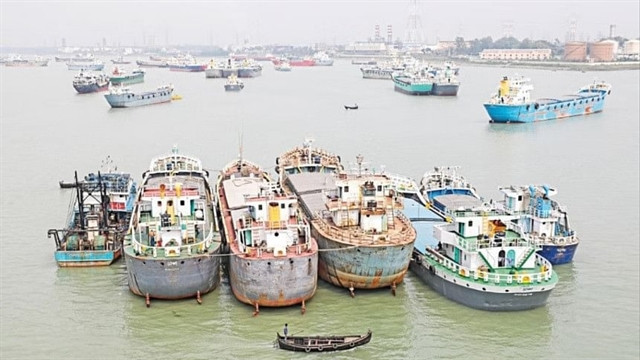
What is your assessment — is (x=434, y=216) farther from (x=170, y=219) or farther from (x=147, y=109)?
(x=147, y=109)

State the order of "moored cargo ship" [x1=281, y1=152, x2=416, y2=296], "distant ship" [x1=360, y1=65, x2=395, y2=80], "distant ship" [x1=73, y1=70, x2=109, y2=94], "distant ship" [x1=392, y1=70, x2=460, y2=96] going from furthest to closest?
1. "distant ship" [x1=360, y1=65, x2=395, y2=80]
2. "distant ship" [x1=73, y1=70, x2=109, y2=94]
3. "distant ship" [x1=392, y1=70, x2=460, y2=96]
4. "moored cargo ship" [x1=281, y1=152, x2=416, y2=296]

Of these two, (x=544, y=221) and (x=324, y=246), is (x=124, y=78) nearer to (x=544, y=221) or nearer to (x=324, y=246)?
(x=324, y=246)

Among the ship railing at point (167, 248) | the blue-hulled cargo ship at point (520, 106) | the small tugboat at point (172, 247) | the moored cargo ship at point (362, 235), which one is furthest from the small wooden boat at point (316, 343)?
the blue-hulled cargo ship at point (520, 106)

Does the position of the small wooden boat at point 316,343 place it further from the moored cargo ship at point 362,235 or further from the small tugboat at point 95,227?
the small tugboat at point 95,227

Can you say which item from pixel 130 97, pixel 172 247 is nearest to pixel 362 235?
pixel 172 247

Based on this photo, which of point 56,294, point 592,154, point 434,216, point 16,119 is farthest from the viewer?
point 16,119

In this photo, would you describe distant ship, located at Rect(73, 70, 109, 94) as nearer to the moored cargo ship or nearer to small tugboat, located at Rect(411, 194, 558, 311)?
the moored cargo ship

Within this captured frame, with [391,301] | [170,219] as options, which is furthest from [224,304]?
[391,301]

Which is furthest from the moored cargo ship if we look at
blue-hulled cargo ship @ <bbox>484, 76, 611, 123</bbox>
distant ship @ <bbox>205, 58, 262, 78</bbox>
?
distant ship @ <bbox>205, 58, 262, 78</bbox>

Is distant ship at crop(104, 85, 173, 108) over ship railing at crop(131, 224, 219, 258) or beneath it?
over
